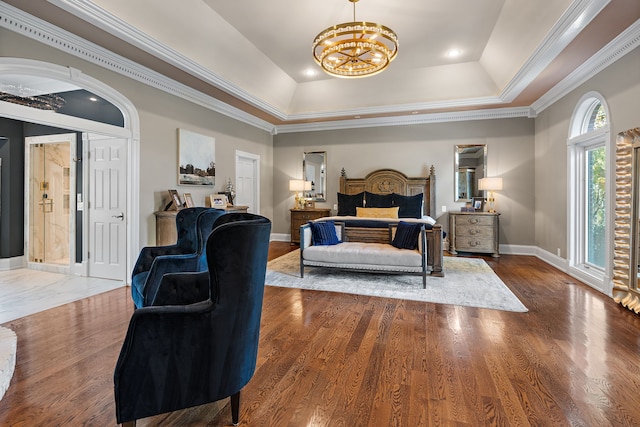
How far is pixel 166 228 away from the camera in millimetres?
4664

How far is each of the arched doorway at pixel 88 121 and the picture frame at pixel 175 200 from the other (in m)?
0.50

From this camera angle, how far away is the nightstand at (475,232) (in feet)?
20.6

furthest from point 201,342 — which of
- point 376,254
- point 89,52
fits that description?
point 89,52

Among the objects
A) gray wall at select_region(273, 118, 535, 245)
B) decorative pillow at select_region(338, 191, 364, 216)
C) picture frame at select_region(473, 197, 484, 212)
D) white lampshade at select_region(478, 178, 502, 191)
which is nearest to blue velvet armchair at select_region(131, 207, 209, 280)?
decorative pillow at select_region(338, 191, 364, 216)

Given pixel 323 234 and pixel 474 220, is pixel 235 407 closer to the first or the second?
pixel 323 234

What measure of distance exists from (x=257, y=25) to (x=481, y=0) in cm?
293

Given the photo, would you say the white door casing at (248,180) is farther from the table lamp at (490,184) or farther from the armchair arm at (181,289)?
the armchair arm at (181,289)

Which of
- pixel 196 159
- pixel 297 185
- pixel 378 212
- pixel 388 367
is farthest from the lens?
pixel 297 185

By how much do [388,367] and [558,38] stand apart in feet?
13.0

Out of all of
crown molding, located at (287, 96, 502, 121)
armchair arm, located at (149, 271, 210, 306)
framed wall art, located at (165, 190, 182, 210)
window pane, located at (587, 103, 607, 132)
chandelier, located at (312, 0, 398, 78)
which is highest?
crown molding, located at (287, 96, 502, 121)

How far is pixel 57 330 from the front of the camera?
9.34ft

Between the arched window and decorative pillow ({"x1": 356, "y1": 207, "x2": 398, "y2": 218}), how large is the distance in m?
2.73

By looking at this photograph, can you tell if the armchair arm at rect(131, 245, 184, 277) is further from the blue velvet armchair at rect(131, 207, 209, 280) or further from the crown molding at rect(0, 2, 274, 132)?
the crown molding at rect(0, 2, 274, 132)

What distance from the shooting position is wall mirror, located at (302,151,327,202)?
7898 mm
